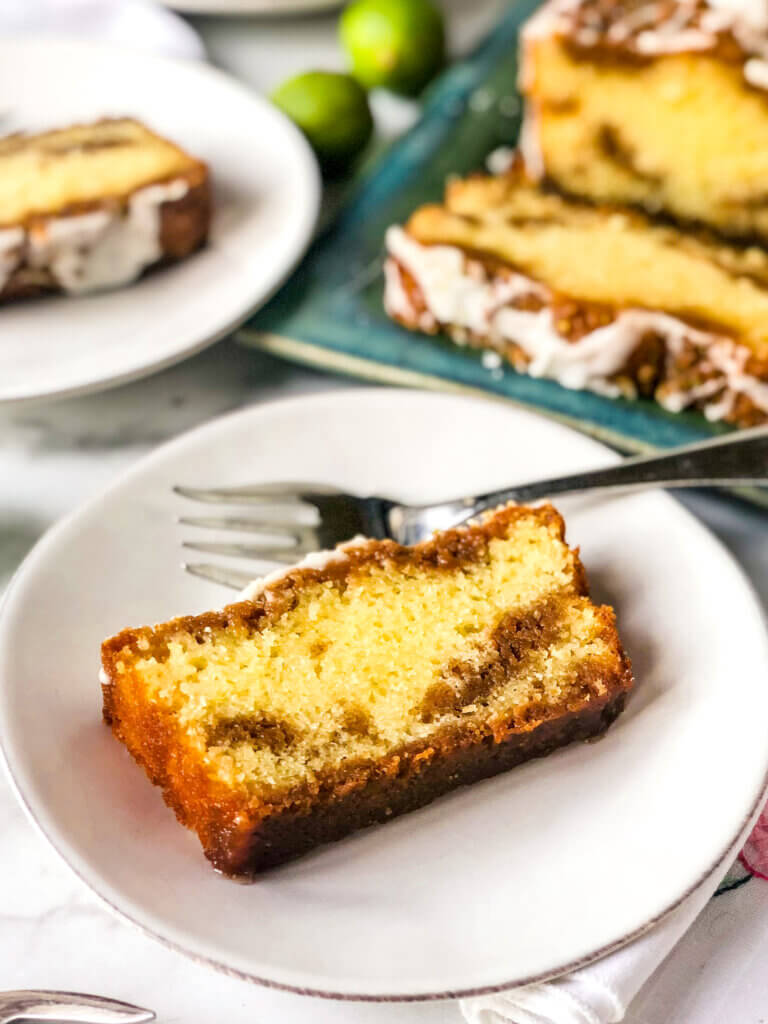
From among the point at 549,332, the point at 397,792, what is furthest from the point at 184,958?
the point at 549,332

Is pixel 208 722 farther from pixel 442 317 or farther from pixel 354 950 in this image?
pixel 442 317

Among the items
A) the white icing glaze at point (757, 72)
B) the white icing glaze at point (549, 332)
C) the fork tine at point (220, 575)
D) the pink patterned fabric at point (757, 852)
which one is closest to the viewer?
the pink patterned fabric at point (757, 852)

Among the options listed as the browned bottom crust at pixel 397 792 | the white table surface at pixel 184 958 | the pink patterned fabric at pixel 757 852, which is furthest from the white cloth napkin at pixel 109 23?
the pink patterned fabric at pixel 757 852

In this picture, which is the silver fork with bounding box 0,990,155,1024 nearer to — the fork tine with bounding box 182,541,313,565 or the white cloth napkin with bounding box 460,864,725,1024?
the white cloth napkin with bounding box 460,864,725,1024

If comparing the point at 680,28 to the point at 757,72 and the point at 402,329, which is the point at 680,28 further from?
the point at 402,329

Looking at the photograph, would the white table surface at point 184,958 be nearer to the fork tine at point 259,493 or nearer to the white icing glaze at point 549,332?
the white icing glaze at point 549,332

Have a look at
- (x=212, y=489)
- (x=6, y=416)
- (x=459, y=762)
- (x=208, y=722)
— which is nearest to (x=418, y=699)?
(x=459, y=762)
